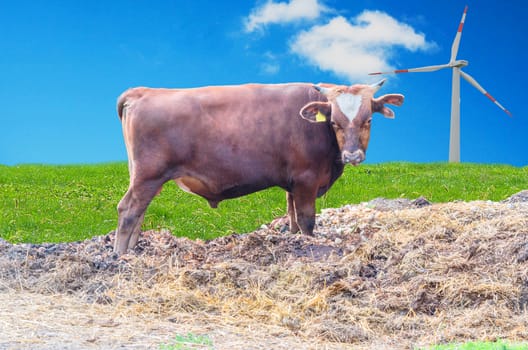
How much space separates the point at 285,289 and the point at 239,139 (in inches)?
A: 86.3

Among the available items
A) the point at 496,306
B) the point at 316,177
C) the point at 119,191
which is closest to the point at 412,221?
the point at 316,177

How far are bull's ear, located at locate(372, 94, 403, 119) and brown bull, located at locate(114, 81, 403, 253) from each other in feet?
0.04

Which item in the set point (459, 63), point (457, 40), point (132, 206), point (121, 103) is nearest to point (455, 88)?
point (459, 63)

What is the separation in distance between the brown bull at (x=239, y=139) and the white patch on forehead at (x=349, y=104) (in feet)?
0.04

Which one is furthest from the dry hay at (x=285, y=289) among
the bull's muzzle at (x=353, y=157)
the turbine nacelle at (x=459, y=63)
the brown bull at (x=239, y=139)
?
the turbine nacelle at (x=459, y=63)

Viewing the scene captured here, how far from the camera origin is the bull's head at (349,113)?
8.38 metres

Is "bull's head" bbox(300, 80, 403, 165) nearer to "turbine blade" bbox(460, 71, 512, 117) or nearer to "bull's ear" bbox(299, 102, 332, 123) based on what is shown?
"bull's ear" bbox(299, 102, 332, 123)

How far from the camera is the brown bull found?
28.0 ft

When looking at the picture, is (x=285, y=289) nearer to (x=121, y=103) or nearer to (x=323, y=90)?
(x=323, y=90)

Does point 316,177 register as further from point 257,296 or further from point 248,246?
point 257,296

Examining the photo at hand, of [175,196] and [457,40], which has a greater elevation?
[457,40]

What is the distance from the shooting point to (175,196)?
15086 millimetres

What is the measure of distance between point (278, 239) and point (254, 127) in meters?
1.42

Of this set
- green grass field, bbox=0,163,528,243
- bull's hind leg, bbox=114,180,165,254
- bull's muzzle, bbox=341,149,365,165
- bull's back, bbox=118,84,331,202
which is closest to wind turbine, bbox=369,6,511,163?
green grass field, bbox=0,163,528,243
